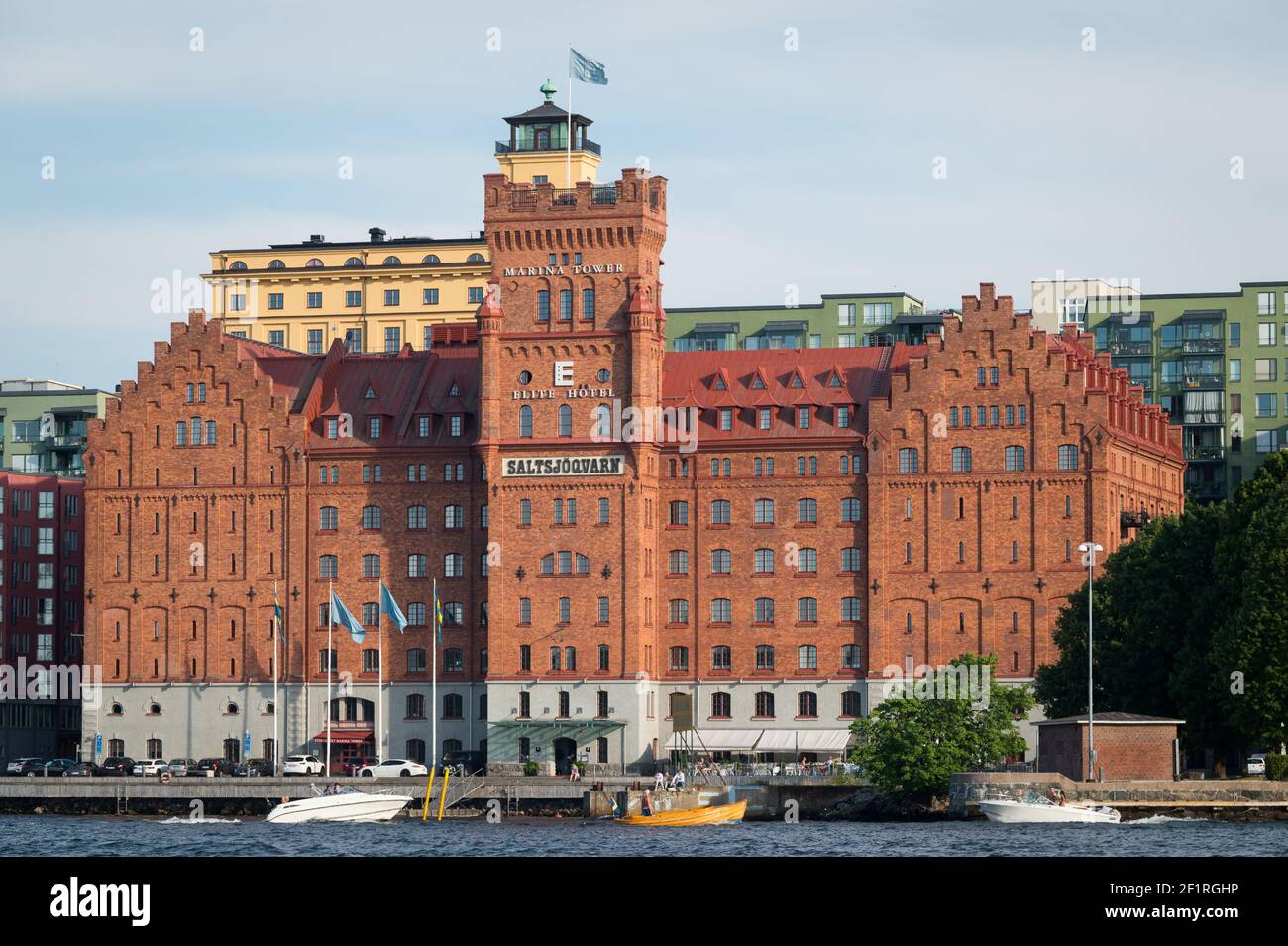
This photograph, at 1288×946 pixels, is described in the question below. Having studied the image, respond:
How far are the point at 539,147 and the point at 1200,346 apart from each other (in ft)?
214

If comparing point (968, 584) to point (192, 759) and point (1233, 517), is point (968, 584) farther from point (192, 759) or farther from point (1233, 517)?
point (192, 759)

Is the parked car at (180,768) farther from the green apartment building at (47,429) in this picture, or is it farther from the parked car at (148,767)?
the green apartment building at (47,429)

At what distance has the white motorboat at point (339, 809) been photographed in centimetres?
10700

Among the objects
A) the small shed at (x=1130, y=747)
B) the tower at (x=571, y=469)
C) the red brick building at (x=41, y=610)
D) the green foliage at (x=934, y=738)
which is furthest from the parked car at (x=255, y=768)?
the small shed at (x=1130, y=747)

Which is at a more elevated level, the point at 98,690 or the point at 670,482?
the point at 670,482

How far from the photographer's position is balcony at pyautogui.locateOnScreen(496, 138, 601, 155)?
164000 millimetres

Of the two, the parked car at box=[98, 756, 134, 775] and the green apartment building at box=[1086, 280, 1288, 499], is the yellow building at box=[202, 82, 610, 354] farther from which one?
the green apartment building at box=[1086, 280, 1288, 499]

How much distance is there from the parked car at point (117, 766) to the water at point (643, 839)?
24.7 metres

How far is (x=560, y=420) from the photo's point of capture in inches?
5285

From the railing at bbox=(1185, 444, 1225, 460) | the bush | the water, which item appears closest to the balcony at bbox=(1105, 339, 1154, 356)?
the railing at bbox=(1185, 444, 1225, 460)

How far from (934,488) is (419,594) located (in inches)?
1287

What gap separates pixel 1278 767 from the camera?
338ft

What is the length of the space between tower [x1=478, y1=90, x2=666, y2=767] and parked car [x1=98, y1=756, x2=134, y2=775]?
2296cm
